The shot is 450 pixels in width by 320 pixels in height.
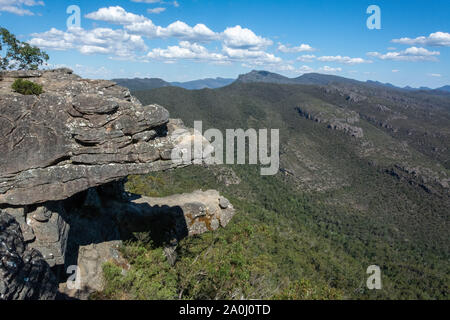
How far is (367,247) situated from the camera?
99.0 metres

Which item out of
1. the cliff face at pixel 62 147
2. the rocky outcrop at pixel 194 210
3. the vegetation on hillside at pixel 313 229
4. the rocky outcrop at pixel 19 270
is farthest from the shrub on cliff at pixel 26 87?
the rocky outcrop at pixel 194 210

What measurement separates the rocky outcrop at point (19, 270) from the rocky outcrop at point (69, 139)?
95.4 inches

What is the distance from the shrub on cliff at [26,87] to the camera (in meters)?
14.3

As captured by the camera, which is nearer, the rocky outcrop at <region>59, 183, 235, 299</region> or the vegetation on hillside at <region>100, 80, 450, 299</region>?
the rocky outcrop at <region>59, 183, 235, 299</region>

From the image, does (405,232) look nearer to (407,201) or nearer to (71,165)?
(407,201)

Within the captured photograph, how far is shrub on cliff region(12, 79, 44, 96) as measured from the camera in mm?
14258

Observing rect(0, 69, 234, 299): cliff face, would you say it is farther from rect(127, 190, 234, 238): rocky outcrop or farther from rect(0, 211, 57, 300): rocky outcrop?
rect(127, 190, 234, 238): rocky outcrop

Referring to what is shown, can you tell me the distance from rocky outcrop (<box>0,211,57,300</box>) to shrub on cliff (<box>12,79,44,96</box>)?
632 cm

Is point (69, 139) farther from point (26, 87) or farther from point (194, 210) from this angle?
point (194, 210)

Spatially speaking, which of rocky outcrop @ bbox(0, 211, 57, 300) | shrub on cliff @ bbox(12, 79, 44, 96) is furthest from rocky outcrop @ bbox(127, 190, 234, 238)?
shrub on cliff @ bbox(12, 79, 44, 96)

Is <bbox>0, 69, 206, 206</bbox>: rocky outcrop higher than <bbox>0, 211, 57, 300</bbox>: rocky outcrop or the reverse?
higher
